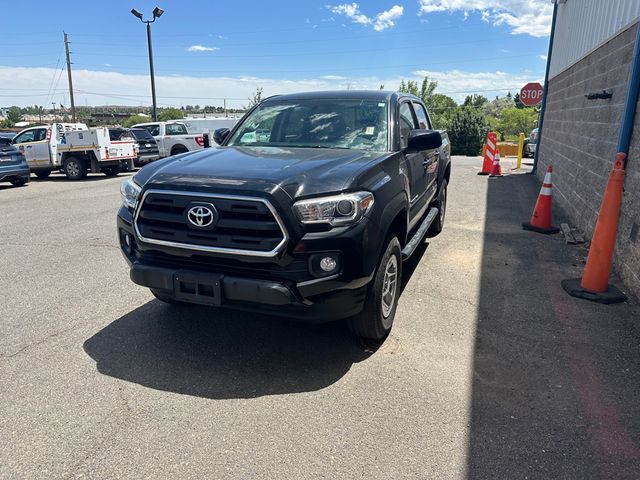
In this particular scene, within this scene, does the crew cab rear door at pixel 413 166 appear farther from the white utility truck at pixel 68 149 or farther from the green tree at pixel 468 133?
the green tree at pixel 468 133

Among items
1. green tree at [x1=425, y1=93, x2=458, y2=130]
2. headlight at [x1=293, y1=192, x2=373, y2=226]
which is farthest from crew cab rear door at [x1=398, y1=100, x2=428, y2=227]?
green tree at [x1=425, y1=93, x2=458, y2=130]

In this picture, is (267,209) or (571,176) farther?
(571,176)

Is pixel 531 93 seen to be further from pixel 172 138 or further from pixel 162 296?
pixel 162 296

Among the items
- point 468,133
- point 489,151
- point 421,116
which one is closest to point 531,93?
point 489,151

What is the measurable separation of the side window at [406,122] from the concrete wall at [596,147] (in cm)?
238

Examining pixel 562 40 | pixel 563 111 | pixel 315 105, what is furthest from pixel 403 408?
→ pixel 562 40

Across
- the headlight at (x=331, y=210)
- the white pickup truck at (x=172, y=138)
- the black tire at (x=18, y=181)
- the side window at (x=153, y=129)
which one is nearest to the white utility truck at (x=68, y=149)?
the black tire at (x=18, y=181)

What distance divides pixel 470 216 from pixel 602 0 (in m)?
3.95

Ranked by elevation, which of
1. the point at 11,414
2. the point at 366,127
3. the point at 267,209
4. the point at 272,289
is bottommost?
the point at 11,414

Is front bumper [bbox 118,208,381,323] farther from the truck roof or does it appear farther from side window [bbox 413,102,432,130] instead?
side window [bbox 413,102,432,130]

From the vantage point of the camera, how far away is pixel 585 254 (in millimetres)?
5973

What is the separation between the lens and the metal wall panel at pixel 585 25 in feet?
19.8

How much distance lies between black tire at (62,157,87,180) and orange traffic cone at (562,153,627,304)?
1554 cm

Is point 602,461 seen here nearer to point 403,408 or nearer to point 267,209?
point 403,408
